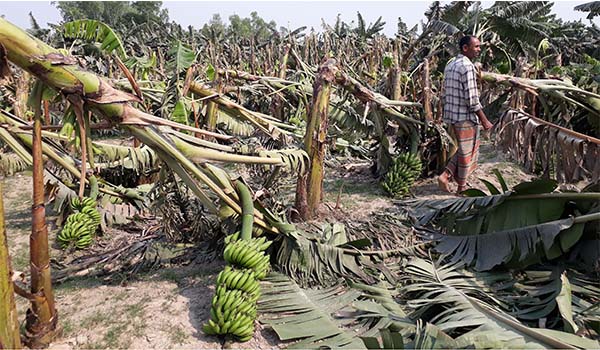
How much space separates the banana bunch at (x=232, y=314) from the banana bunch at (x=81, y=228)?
2.24 m

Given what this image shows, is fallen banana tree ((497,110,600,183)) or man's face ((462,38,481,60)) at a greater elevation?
man's face ((462,38,481,60))

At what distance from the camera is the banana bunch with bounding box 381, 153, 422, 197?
5.65 metres

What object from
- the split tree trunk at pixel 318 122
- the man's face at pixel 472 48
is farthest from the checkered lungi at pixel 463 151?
the split tree trunk at pixel 318 122

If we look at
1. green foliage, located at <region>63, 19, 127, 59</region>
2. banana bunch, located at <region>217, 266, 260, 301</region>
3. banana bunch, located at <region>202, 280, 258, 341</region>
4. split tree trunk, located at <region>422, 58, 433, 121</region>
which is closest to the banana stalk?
banana bunch, located at <region>217, 266, 260, 301</region>

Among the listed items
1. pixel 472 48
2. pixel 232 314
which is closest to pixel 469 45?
pixel 472 48

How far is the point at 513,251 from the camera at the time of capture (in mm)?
3055

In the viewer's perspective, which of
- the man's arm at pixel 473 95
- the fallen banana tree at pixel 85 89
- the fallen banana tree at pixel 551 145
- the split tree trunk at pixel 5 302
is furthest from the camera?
the man's arm at pixel 473 95

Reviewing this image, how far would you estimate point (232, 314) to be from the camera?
2678 millimetres

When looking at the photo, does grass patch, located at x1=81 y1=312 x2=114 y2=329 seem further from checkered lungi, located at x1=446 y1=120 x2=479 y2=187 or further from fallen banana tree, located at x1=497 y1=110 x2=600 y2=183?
checkered lungi, located at x1=446 y1=120 x2=479 y2=187

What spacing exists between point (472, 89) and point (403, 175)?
4.69 ft

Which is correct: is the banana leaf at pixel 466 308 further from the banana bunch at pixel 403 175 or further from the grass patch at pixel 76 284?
the grass patch at pixel 76 284

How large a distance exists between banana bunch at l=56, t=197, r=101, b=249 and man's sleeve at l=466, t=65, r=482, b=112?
4.41 meters

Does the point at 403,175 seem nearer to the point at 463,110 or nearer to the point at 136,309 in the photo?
the point at 463,110

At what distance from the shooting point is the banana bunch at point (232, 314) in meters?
2.68
